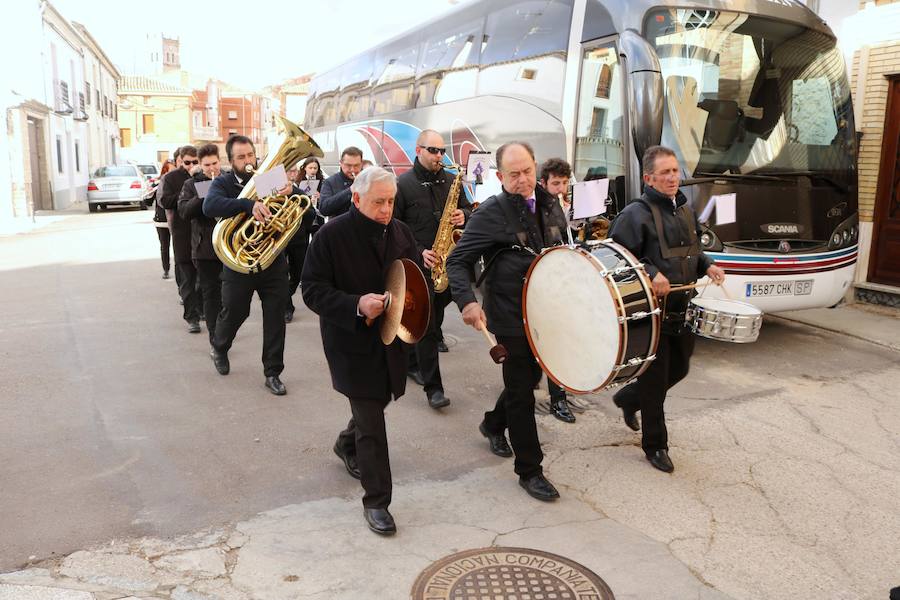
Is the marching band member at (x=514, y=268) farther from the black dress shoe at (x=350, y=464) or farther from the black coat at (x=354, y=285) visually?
the black dress shoe at (x=350, y=464)

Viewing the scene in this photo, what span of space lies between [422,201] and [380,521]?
2.75 metres

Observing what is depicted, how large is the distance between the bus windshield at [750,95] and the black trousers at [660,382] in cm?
252

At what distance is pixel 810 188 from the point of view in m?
6.75

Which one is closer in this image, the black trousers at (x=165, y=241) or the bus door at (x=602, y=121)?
the bus door at (x=602, y=121)

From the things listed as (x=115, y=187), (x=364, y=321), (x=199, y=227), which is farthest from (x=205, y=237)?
(x=115, y=187)

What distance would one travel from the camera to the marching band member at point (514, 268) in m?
3.81

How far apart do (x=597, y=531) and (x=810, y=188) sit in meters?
4.57

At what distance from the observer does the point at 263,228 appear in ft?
18.7

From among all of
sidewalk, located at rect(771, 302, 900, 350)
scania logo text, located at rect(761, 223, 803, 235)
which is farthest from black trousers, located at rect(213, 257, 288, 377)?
sidewalk, located at rect(771, 302, 900, 350)

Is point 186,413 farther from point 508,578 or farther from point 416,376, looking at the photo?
point 508,578

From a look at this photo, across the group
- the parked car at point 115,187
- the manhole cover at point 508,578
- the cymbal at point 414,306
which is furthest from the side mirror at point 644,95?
the parked car at point 115,187

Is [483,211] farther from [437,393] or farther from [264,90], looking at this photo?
[264,90]

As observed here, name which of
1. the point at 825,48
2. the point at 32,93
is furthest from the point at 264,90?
the point at 825,48

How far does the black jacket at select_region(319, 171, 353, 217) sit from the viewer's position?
6.53m
